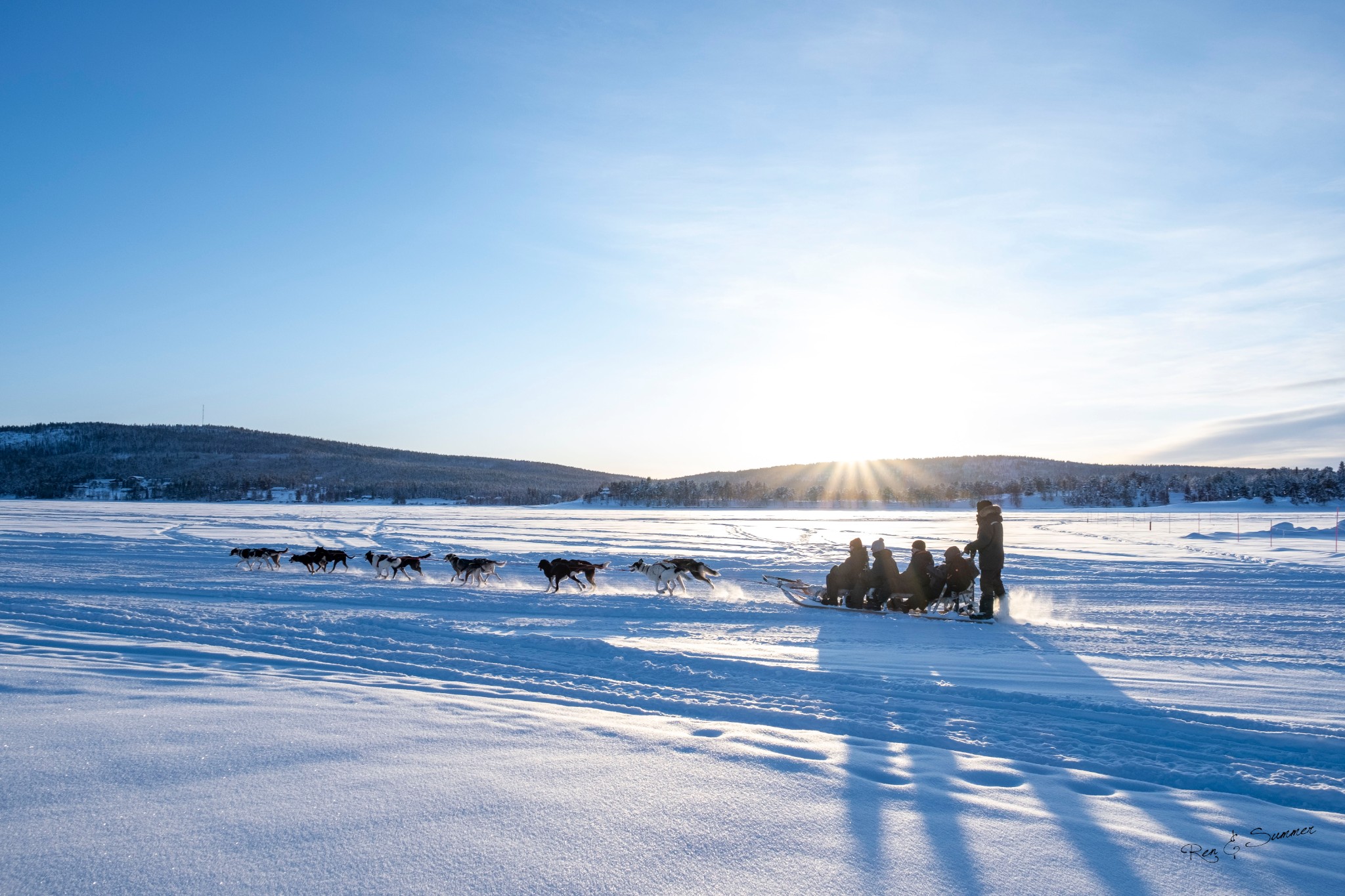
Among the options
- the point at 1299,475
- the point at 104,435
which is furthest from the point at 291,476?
the point at 1299,475

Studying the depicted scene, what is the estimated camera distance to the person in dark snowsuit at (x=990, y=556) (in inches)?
440

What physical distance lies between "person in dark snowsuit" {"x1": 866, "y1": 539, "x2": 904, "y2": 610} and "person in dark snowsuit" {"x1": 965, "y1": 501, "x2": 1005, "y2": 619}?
3.85 feet

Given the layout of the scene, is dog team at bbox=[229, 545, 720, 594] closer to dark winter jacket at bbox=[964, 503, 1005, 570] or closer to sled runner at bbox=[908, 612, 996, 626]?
sled runner at bbox=[908, 612, 996, 626]

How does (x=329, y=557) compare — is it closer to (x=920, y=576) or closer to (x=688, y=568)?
(x=688, y=568)

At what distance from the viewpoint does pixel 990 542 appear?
11.3 metres

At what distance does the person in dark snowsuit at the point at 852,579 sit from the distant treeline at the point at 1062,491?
295 ft

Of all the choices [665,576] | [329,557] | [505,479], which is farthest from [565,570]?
[505,479]

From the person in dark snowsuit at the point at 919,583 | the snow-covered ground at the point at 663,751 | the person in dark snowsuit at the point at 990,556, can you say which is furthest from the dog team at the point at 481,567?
the person in dark snowsuit at the point at 990,556

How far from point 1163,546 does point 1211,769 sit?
990 inches

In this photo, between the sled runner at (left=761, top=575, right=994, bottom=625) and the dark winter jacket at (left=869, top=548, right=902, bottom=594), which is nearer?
the sled runner at (left=761, top=575, right=994, bottom=625)

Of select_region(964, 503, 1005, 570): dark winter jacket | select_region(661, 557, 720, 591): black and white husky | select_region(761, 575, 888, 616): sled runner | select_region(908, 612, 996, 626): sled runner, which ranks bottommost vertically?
select_region(908, 612, 996, 626): sled runner

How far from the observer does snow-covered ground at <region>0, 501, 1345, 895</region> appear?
2771 mm

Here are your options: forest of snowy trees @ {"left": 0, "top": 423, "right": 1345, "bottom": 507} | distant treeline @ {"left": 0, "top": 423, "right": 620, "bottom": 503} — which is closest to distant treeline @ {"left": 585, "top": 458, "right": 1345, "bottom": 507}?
forest of snowy trees @ {"left": 0, "top": 423, "right": 1345, "bottom": 507}

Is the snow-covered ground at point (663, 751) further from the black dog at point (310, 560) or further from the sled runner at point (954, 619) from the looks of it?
the black dog at point (310, 560)
